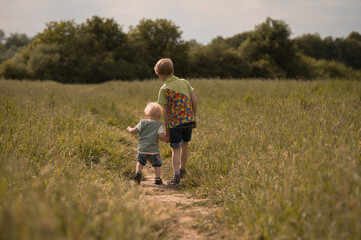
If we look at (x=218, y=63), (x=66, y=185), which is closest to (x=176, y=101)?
(x=66, y=185)

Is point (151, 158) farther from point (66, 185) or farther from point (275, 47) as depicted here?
point (275, 47)

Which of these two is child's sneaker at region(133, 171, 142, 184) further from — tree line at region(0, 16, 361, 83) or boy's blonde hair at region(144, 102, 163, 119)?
tree line at region(0, 16, 361, 83)

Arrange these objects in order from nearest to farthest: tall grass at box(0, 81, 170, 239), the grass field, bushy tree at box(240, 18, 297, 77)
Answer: tall grass at box(0, 81, 170, 239), the grass field, bushy tree at box(240, 18, 297, 77)

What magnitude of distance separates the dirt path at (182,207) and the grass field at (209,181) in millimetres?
111

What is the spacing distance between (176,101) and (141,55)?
36894 millimetres

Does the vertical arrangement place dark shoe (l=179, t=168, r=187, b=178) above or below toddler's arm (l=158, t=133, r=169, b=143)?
below

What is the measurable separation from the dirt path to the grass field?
111 millimetres

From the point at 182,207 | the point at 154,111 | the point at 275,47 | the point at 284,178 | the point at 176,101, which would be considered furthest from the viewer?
the point at 275,47

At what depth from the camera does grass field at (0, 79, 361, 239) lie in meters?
1.77

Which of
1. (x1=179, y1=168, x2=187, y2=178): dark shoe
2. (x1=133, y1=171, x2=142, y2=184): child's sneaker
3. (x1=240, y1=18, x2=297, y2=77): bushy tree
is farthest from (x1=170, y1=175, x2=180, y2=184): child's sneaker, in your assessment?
(x1=240, y1=18, x2=297, y2=77): bushy tree

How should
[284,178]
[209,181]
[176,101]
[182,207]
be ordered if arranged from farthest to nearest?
[176,101], [209,181], [182,207], [284,178]

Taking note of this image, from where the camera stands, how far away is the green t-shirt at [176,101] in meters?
4.09

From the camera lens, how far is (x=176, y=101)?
13.5 feet

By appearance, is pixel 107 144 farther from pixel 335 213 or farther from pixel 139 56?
pixel 139 56
